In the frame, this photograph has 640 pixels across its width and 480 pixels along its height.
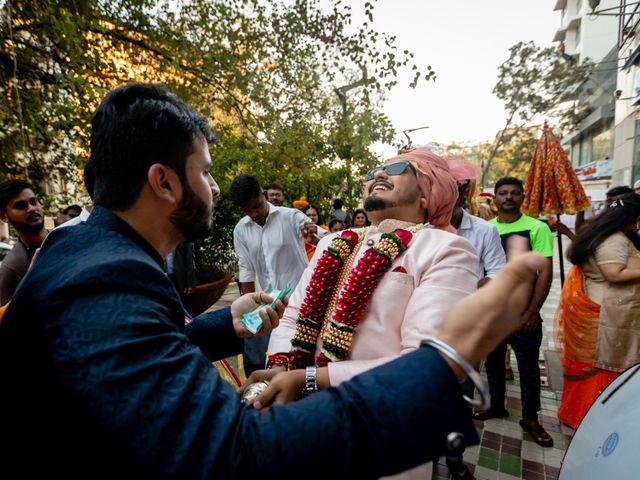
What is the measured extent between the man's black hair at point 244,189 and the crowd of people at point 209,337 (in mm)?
2637

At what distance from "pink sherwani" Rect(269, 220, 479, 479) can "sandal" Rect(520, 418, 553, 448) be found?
2.11m

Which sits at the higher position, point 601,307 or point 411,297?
point 411,297

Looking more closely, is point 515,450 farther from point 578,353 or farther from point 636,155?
point 636,155

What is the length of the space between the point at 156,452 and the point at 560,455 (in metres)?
3.59

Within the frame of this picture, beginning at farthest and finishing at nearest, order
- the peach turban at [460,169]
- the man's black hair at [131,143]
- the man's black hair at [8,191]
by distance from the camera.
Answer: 1. the man's black hair at [8,191]
2. the peach turban at [460,169]
3. the man's black hair at [131,143]

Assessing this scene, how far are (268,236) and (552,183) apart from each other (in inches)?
138

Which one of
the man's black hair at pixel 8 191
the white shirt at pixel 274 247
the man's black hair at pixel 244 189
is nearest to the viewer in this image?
the man's black hair at pixel 8 191

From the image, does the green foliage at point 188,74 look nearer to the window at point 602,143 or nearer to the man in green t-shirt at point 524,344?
the man in green t-shirt at point 524,344

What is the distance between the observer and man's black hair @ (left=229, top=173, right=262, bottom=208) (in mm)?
4492

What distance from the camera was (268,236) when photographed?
15.3 ft

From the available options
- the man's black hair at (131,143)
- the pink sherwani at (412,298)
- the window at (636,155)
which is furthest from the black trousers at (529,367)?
the window at (636,155)

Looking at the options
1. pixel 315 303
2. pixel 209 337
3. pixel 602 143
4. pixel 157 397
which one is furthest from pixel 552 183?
pixel 602 143

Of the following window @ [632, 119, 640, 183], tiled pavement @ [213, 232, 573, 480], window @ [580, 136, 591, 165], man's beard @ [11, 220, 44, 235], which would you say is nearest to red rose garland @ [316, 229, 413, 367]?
tiled pavement @ [213, 232, 573, 480]

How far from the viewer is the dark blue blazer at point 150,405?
70 centimetres
